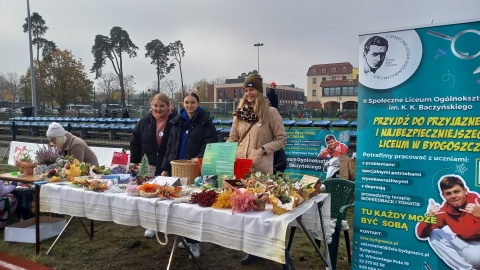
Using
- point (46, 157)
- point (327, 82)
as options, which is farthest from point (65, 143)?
point (327, 82)

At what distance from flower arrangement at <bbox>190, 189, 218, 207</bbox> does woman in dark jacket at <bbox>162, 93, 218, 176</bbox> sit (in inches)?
44.5

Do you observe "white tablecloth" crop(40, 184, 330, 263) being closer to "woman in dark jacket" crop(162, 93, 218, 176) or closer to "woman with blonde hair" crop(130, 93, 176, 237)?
"woman in dark jacket" crop(162, 93, 218, 176)

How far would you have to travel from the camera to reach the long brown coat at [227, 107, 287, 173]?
304cm

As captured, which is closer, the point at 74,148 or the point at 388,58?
the point at 388,58

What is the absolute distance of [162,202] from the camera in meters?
2.43

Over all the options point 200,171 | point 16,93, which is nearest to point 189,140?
point 200,171

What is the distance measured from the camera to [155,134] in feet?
12.8

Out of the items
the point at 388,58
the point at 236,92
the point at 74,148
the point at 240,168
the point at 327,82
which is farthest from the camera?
the point at 327,82

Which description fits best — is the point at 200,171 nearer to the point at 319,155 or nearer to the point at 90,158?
the point at 90,158

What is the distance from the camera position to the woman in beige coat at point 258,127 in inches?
121

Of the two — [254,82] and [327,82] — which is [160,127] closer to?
[254,82]

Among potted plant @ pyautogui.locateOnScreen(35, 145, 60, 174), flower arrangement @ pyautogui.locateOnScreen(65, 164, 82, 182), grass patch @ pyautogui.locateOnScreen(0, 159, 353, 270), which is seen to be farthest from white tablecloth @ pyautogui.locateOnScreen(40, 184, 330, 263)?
grass patch @ pyautogui.locateOnScreen(0, 159, 353, 270)

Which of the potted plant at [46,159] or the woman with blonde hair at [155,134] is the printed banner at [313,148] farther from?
the potted plant at [46,159]

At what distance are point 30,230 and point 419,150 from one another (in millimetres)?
3974
